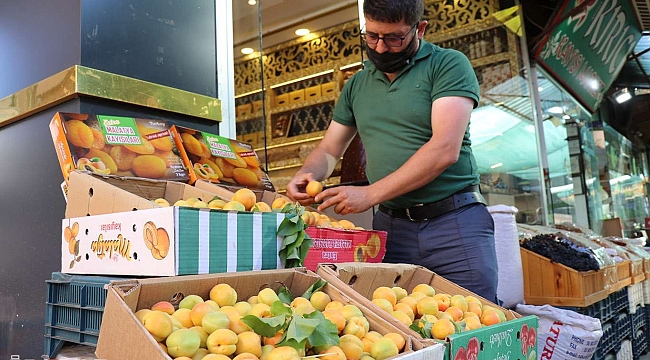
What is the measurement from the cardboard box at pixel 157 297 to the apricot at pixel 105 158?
775mm

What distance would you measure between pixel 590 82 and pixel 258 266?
27.3ft

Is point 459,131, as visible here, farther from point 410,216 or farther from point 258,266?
point 258,266

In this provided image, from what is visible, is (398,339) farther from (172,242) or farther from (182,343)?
(172,242)

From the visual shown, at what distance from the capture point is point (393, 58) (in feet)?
6.32

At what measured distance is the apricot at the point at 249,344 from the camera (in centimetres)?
90

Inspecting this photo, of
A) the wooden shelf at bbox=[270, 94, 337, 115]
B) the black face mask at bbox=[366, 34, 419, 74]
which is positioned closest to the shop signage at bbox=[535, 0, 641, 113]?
the wooden shelf at bbox=[270, 94, 337, 115]

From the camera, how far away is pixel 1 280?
93.4 inches

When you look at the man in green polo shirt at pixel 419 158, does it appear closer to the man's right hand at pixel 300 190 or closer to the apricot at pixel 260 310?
the man's right hand at pixel 300 190

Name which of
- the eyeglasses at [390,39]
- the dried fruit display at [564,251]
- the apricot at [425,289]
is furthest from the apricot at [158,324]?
the dried fruit display at [564,251]

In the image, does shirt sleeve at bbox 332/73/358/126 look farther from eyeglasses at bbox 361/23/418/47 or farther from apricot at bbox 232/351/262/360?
apricot at bbox 232/351/262/360

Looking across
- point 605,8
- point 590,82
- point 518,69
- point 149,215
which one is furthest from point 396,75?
point 590,82

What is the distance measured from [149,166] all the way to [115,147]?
13cm

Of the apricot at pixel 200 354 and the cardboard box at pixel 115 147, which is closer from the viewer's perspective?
the apricot at pixel 200 354

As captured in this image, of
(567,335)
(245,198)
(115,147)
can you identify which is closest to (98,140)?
(115,147)
